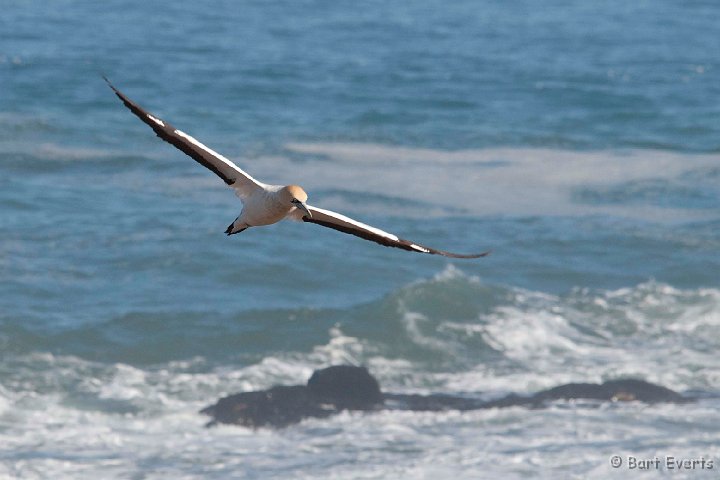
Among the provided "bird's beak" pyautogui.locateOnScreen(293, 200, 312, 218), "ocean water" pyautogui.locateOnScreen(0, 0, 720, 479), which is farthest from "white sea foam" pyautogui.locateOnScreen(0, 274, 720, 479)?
"bird's beak" pyautogui.locateOnScreen(293, 200, 312, 218)

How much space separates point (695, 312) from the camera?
22359 mm

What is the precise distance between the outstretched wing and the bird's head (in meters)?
0.41

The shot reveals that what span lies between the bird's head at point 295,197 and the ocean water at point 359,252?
6704mm

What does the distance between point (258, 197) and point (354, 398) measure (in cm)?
837

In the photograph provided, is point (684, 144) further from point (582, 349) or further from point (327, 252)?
point (582, 349)

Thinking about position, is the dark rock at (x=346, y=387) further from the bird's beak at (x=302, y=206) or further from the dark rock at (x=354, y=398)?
the bird's beak at (x=302, y=206)

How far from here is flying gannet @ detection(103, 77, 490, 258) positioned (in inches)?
380

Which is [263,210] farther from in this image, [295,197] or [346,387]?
[346,387]

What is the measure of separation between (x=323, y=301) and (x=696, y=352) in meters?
6.22

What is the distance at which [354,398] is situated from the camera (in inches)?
712

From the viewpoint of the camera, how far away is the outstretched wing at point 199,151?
31.7 ft

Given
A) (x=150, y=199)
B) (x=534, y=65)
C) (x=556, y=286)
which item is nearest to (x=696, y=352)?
(x=556, y=286)

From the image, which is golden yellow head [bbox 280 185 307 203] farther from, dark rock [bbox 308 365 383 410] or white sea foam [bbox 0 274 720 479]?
dark rock [bbox 308 365 383 410]

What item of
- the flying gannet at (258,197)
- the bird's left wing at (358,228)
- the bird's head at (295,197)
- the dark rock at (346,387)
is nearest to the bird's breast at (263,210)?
the flying gannet at (258,197)
